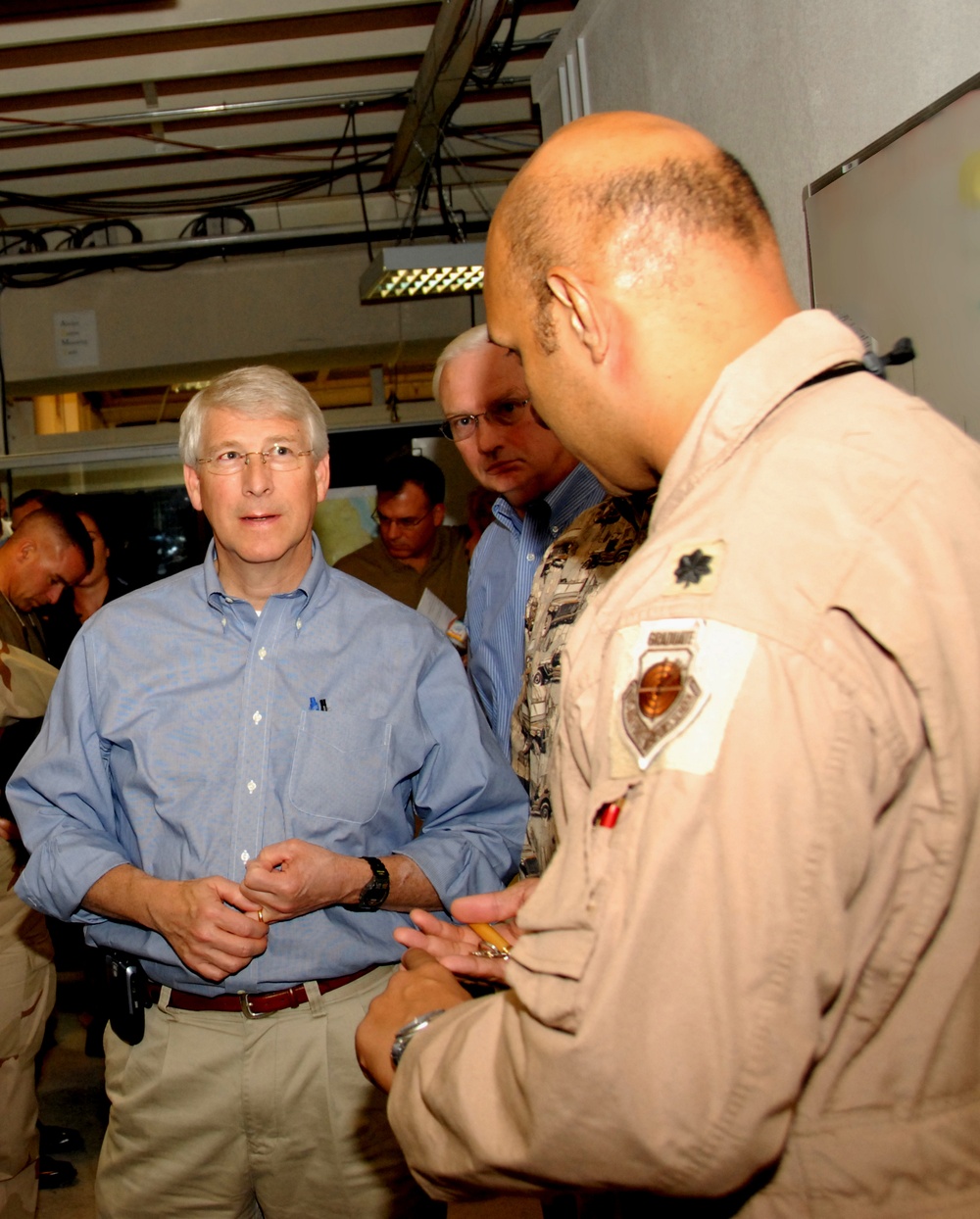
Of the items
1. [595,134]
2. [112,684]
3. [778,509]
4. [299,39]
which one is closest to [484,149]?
[299,39]

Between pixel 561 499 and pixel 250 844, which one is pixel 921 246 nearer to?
pixel 561 499

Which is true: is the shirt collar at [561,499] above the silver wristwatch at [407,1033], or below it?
above

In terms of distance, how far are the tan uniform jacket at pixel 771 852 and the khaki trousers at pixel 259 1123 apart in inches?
40.5

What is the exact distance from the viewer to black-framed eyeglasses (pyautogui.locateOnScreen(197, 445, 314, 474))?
6.72 feet

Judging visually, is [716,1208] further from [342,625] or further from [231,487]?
[231,487]

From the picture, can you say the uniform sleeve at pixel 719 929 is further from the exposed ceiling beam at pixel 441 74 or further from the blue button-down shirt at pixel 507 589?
the exposed ceiling beam at pixel 441 74

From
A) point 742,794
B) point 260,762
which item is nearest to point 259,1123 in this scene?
point 260,762

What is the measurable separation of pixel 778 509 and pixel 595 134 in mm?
435

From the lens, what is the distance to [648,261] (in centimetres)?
92

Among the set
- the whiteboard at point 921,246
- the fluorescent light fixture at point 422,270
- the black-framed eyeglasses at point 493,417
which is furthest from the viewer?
the fluorescent light fixture at point 422,270

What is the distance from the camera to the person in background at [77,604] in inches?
181

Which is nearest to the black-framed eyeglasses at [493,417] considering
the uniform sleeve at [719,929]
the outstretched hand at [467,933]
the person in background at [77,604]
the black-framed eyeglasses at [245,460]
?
the black-framed eyeglasses at [245,460]

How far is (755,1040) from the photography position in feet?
2.38

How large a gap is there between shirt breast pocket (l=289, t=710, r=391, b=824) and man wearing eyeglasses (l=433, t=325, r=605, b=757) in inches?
21.0
